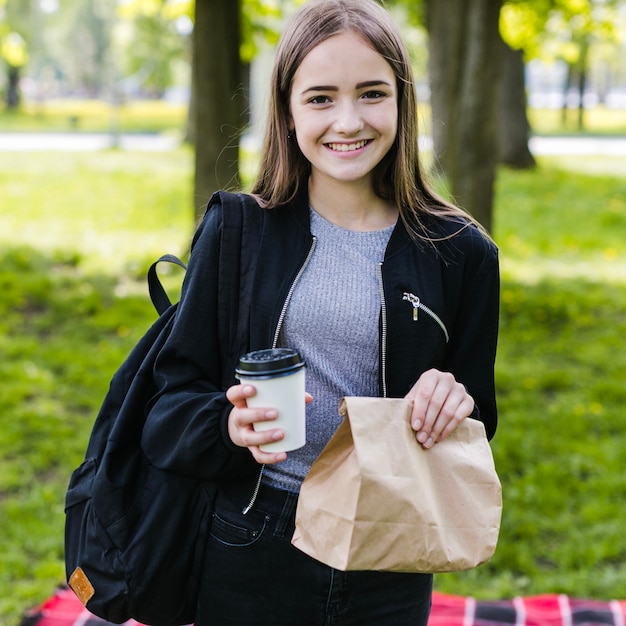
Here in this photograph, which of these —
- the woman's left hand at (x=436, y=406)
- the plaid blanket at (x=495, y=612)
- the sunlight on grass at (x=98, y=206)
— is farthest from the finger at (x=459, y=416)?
the sunlight on grass at (x=98, y=206)

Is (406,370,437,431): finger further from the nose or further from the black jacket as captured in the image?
the nose

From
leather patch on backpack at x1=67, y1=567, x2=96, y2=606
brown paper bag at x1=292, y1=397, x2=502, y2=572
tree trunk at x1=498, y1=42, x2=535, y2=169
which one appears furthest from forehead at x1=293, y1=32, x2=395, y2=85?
tree trunk at x1=498, y1=42, x2=535, y2=169

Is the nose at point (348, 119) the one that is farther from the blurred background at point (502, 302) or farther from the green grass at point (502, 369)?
the green grass at point (502, 369)

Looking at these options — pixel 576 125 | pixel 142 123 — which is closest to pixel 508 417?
pixel 142 123

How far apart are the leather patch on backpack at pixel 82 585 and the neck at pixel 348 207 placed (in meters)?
0.87

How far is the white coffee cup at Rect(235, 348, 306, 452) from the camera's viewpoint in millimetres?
1415

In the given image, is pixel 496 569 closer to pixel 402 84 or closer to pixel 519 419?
pixel 519 419

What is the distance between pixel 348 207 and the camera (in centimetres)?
183

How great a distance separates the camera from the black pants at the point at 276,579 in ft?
5.54

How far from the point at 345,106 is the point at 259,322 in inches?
17.5

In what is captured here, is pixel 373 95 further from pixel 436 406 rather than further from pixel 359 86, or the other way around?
pixel 436 406

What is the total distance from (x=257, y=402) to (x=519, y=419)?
3.82 meters

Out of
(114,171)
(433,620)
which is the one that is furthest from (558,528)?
(114,171)

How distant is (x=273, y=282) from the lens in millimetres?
1685
